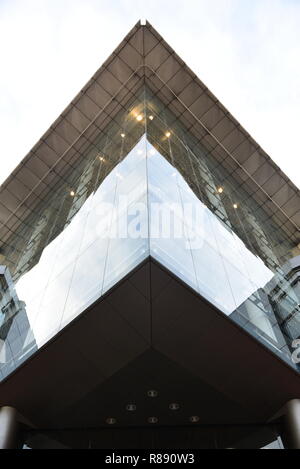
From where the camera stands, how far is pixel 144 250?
9250 mm

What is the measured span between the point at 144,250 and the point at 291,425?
17.7ft

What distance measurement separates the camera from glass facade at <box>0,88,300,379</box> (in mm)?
9938

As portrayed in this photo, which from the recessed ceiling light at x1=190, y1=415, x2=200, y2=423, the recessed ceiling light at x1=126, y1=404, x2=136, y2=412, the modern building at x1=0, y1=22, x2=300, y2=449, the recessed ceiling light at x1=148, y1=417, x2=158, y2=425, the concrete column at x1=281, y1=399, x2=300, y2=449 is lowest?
the concrete column at x1=281, y1=399, x2=300, y2=449

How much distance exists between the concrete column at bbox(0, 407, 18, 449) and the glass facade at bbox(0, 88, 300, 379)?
95 cm

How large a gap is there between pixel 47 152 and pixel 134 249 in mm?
16751

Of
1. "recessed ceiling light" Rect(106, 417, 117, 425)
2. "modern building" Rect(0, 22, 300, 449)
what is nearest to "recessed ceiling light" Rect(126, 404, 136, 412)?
"modern building" Rect(0, 22, 300, 449)

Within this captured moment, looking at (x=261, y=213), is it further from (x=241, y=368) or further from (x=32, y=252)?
(x=241, y=368)

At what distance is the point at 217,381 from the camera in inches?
398

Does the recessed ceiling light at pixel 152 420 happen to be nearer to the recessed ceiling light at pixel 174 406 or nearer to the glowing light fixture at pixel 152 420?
the glowing light fixture at pixel 152 420

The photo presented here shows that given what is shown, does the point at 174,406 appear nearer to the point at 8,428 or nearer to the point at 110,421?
the point at 110,421

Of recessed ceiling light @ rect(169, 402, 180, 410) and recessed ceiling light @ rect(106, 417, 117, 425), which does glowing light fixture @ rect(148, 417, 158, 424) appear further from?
recessed ceiling light @ rect(106, 417, 117, 425)

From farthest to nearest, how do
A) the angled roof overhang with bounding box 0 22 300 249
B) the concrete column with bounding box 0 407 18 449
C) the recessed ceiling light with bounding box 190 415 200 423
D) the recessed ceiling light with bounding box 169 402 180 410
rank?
the angled roof overhang with bounding box 0 22 300 249
the recessed ceiling light with bounding box 190 415 200 423
the recessed ceiling light with bounding box 169 402 180 410
the concrete column with bounding box 0 407 18 449

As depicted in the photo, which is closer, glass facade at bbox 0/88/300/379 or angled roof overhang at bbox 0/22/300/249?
glass facade at bbox 0/88/300/379

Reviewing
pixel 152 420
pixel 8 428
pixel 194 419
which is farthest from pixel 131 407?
pixel 8 428
